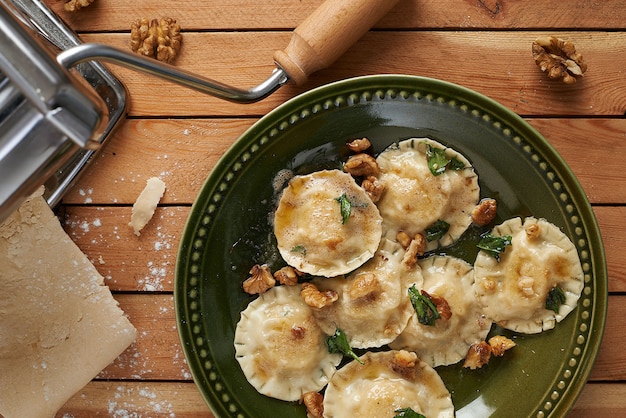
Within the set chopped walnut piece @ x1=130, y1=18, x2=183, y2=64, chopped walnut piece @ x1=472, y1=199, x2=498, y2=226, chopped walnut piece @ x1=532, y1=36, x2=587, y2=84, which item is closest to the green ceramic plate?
chopped walnut piece @ x1=472, y1=199, x2=498, y2=226

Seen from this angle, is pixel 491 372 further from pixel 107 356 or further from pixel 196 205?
pixel 107 356

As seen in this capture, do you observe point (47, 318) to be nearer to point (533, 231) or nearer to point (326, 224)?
point (326, 224)

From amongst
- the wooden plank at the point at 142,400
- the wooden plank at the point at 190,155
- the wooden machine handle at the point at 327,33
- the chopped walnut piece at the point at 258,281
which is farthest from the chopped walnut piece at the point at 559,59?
the wooden plank at the point at 142,400

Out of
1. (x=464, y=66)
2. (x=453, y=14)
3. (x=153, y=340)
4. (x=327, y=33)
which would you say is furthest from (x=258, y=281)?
(x=453, y=14)

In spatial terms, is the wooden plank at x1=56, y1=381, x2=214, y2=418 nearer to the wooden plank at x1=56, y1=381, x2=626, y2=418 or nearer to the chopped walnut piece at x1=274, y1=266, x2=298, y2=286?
the wooden plank at x1=56, y1=381, x2=626, y2=418

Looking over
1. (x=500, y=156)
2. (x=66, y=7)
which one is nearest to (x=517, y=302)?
(x=500, y=156)

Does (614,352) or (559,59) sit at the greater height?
(559,59)

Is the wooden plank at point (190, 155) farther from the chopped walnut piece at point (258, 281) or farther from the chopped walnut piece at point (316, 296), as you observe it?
the chopped walnut piece at point (316, 296)
